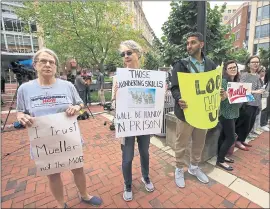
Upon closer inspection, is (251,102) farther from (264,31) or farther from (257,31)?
(257,31)

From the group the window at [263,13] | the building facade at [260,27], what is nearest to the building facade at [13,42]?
the building facade at [260,27]

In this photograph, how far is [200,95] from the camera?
2229mm

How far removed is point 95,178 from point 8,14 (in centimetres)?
3627

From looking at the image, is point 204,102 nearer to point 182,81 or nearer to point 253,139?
point 182,81

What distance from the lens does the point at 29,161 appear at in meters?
3.45

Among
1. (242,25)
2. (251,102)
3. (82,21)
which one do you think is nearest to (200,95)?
(251,102)

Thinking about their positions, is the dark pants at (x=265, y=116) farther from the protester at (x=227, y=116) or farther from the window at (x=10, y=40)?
the window at (x=10, y=40)

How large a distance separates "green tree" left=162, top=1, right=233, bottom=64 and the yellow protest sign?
18.1 ft

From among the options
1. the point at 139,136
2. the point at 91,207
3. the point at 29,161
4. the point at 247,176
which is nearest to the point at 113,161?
the point at 91,207

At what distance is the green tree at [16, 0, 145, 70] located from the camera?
8.15m

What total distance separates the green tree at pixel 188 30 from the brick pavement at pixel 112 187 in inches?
215

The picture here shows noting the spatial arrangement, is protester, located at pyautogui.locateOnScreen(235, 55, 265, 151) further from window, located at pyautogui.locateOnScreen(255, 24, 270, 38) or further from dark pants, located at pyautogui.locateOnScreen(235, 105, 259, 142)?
window, located at pyautogui.locateOnScreen(255, 24, 270, 38)

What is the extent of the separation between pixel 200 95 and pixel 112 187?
6.04 feet

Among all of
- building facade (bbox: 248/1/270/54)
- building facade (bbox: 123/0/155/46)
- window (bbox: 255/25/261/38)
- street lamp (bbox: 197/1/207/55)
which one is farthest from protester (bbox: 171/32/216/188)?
window (bbox: 255/25/261/38)
